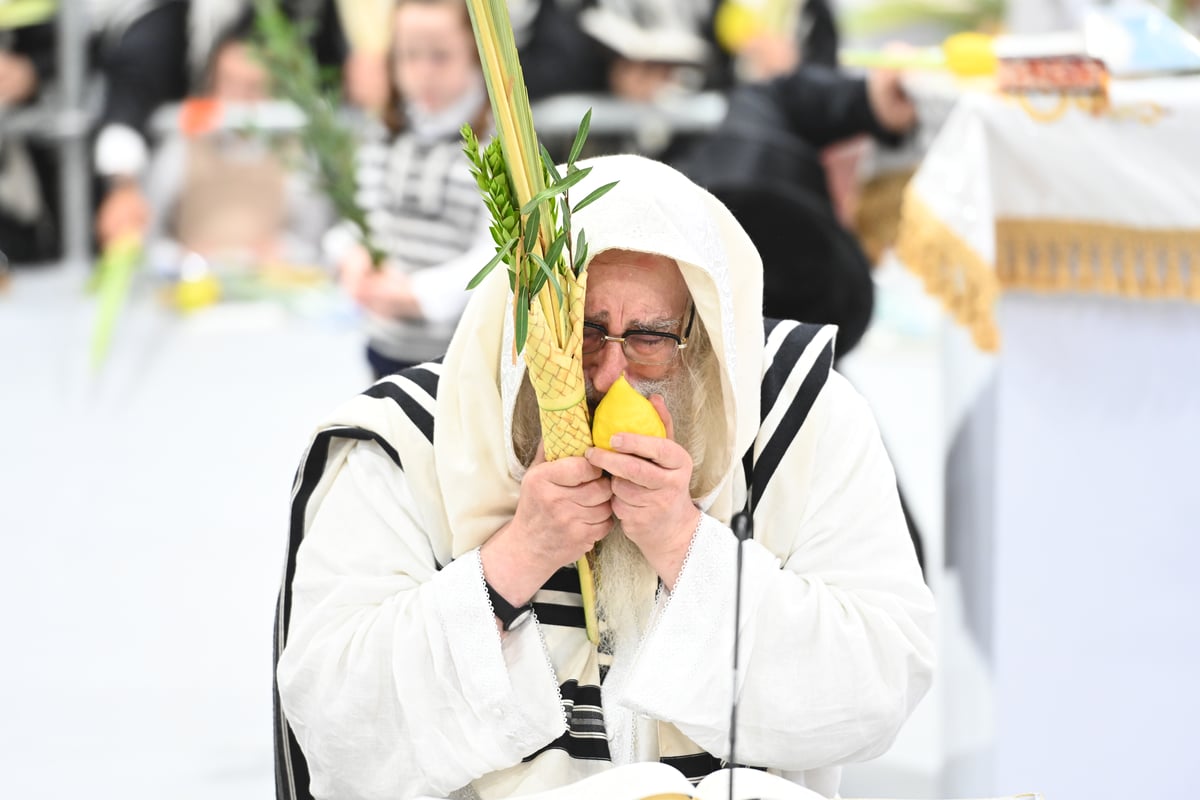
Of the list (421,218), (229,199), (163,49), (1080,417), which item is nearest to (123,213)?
(229,199)

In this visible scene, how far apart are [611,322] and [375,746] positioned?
1.94 feet

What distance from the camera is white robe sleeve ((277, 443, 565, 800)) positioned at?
1.93 meters

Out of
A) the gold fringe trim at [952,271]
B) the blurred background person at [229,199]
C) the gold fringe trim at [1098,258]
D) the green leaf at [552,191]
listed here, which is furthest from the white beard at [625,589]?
the blurred background person at [229,199]

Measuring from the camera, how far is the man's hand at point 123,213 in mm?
6934

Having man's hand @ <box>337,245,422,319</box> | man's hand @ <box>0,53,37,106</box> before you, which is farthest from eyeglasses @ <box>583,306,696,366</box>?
man's hand @ <box>0,53,37,106</box>

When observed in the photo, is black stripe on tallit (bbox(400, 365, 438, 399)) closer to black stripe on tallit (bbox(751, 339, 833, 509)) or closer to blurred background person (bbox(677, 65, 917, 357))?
black stripe on tallit (bbox(751, 339, 833, 509))

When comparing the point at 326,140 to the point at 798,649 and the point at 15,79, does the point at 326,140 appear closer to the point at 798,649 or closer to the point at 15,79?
the point at 798,649

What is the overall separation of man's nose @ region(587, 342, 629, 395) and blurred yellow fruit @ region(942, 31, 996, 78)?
1.39 metres

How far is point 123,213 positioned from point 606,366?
5459 mm

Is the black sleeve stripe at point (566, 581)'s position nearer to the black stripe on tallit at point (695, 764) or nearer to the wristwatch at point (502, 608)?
the wristwatch at point (502, 608)

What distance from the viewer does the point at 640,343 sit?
1951 mm

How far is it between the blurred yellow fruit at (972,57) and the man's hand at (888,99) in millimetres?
429

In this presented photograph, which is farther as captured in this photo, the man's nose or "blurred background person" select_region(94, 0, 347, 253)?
"blurred background person" select_region(94, 0, 347, 253)

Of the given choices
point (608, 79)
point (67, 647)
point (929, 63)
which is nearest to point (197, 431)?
point (67, 647)
